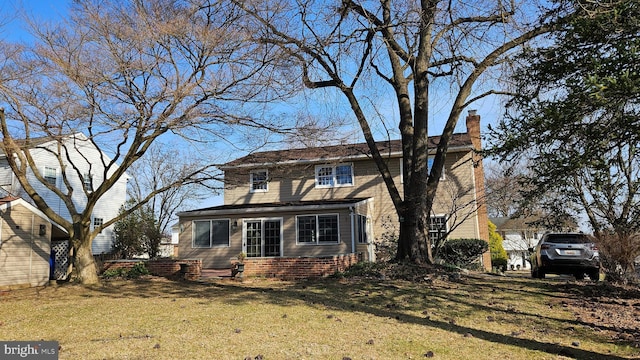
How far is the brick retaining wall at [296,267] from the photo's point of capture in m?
14.0

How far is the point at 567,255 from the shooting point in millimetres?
13516

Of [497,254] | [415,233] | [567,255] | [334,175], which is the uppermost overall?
[334,175]

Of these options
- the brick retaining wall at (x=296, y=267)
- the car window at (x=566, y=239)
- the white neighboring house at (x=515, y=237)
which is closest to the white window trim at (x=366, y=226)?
the brick retaining wall at (x=296, y=267)

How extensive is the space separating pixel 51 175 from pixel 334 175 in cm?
1635

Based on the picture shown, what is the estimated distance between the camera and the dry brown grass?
18.1ft

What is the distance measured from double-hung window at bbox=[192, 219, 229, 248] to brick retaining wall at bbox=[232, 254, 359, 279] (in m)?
5.22

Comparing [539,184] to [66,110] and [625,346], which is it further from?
[66,110]

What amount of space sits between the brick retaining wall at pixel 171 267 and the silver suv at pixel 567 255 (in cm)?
1097

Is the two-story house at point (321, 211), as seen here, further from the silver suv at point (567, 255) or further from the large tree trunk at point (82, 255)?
the large tree trunk at point (82, 255)

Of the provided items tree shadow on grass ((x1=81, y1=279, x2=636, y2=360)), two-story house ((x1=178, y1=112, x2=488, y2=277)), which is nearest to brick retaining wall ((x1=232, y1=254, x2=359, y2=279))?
tree shadow on grass ((x1=81, y1=279, x2=636, y2=360))

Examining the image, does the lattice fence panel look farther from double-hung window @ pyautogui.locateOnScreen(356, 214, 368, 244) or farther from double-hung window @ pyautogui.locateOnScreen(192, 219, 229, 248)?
double-hung window @ pyautogui.locateOnScreen(356, 214, 368, 244)

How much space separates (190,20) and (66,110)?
12.8 feet

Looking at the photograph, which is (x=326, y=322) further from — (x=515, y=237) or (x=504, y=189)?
(x=515, y=237)

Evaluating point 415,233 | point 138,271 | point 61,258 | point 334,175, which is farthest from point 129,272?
point 334,175
